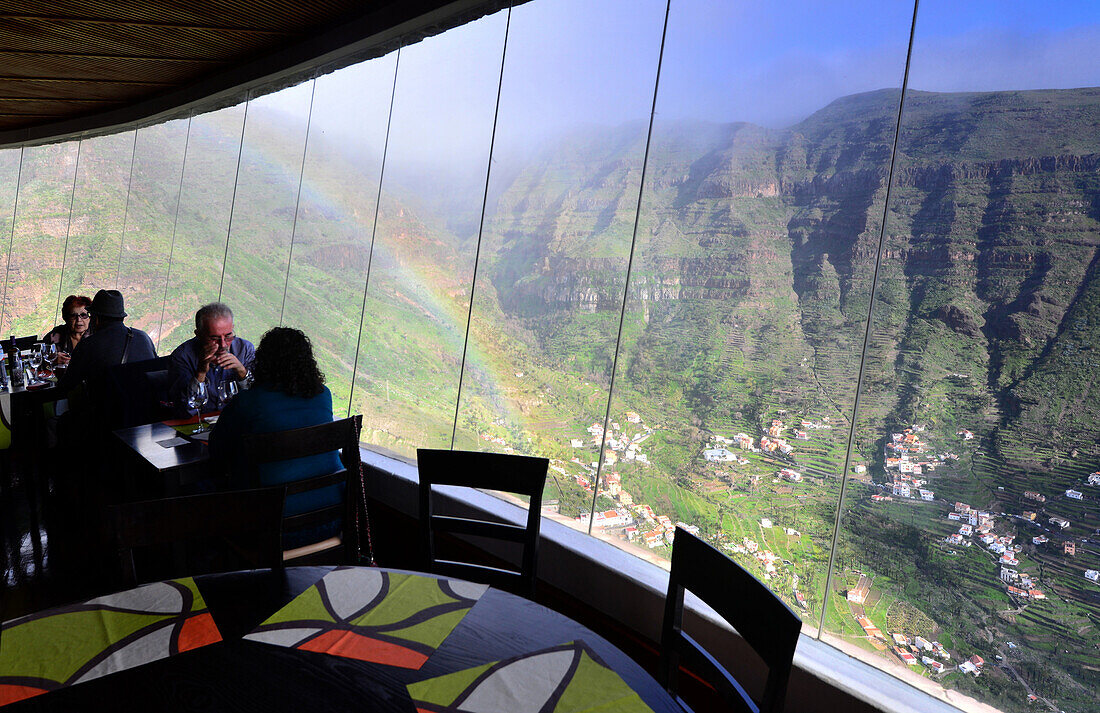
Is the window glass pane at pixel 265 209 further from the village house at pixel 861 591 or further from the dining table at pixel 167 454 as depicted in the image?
the dining table at pixel 167 454

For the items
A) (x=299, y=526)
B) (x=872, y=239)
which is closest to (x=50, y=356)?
(x=299, y=526)

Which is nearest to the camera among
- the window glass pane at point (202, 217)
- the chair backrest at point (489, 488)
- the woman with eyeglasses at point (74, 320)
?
the chair backrest at point (489, 488)

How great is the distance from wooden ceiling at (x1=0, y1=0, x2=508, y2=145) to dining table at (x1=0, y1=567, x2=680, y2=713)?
2.80 meters

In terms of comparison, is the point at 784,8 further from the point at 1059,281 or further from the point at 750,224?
the point at 1059,281

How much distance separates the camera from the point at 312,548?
7.47ft

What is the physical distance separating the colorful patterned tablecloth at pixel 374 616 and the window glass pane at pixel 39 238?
18925mm

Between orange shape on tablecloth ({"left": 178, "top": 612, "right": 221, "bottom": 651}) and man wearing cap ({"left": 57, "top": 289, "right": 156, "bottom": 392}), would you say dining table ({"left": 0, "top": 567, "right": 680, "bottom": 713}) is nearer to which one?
orange shape on tablecloth ({"left": 178, "top": 612, "right": 221, "bottom": 651})

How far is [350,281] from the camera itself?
23109mm

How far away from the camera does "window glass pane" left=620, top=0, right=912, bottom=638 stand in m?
9.87

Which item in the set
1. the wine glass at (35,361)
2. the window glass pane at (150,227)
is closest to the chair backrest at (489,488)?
the wine glass at (35,361)

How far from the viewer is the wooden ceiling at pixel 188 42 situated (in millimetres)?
3158

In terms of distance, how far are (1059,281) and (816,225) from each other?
249 inches

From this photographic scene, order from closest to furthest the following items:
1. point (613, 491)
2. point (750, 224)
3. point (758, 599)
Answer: point (758, 599) → point (750, 224) → point (613, 491)

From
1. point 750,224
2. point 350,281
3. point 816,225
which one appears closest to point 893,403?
point 816,225
